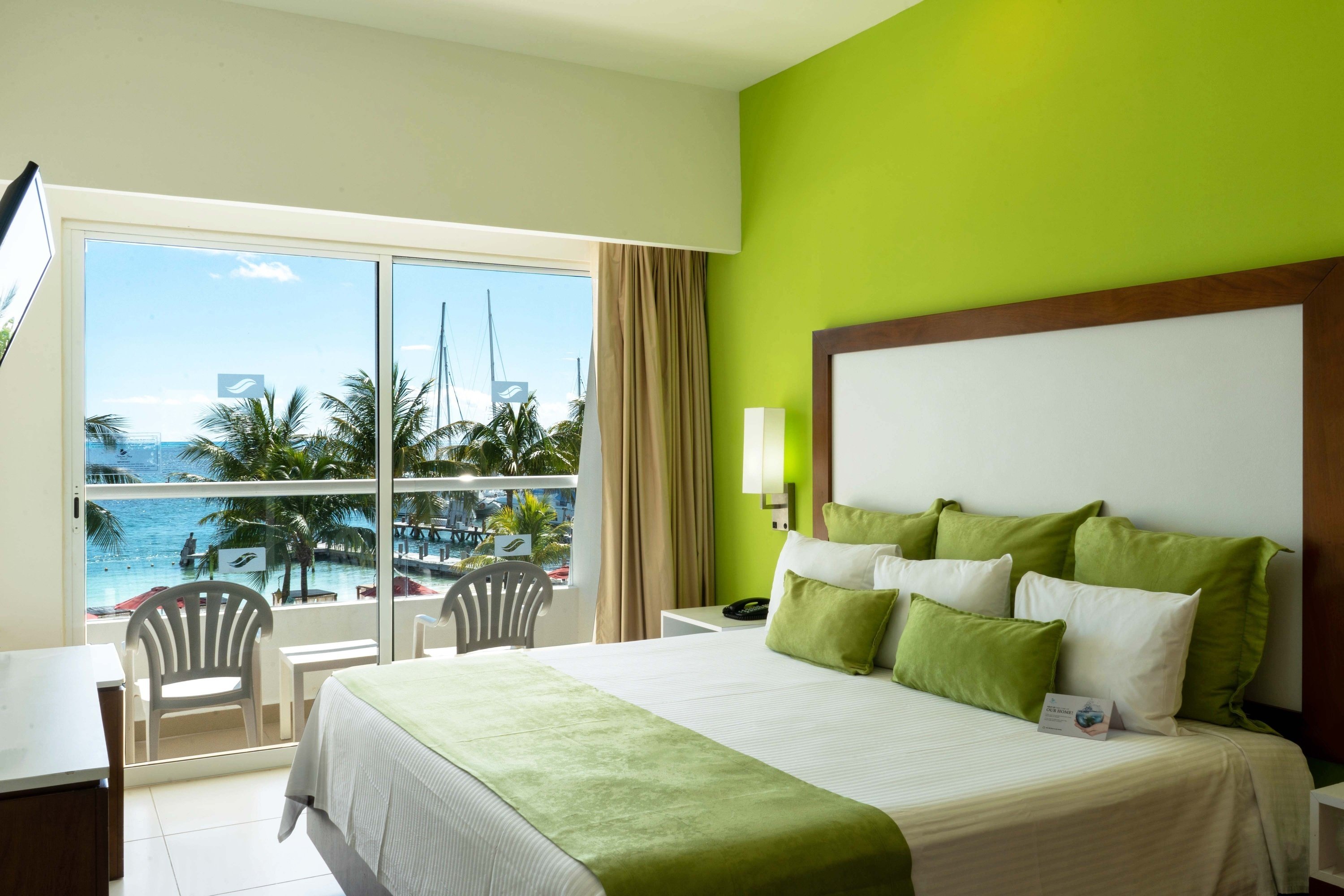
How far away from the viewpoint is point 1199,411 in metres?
2.80

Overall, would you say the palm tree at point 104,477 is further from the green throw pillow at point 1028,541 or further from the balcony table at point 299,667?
the green throw pillow at point 1028,541

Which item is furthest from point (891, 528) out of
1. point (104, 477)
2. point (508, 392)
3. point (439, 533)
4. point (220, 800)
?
point (104, 477)

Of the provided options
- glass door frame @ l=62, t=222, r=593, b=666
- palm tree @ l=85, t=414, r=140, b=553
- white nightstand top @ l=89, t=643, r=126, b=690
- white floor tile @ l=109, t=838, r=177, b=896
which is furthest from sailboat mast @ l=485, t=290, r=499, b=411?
white floor tile @ l=109, t=838, r=177, b=896

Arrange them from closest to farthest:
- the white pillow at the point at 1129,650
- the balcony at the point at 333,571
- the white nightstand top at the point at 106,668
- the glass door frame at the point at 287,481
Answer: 1. the white pillow at the point at 1129,650
2. the white nightstand top at the point at 106,668
3. the glass door frame at the point at 287,481
4. the balcony at the point at 333,571

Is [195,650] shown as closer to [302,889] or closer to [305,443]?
[305,443]

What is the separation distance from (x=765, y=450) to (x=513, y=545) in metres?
1.35

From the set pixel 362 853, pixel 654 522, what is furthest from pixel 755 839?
pixel 654 522

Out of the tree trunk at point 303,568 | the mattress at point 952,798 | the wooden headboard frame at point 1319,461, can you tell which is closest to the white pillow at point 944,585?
the mattress at point 952,798

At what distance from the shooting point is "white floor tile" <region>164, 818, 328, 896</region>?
10.4 feet

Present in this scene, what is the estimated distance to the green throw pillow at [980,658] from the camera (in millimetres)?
2607

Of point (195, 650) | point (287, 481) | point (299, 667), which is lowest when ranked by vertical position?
point (299, 667)

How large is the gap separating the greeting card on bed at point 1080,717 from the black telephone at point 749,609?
69.0 inches

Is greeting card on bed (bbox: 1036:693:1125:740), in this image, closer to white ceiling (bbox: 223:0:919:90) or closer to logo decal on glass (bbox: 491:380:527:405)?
white ceiling (bbox: 223:0:919:90)

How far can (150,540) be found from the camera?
4.10 m
